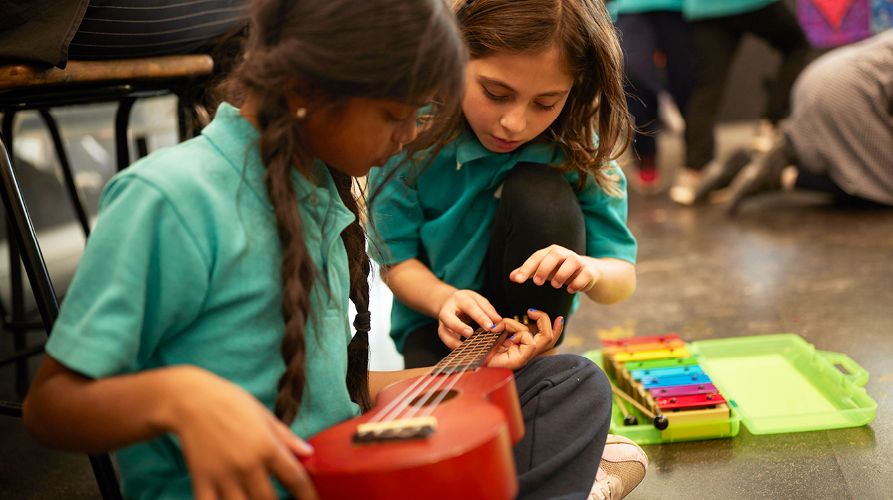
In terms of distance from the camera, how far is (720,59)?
2.77m

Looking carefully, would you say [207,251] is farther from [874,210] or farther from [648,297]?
[874,210]

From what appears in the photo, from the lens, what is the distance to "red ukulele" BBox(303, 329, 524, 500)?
487 mm

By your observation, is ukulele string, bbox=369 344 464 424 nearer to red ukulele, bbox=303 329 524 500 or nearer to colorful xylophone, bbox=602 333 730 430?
red ukulele, bbox=303 329 524 500

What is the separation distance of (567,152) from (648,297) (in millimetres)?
822

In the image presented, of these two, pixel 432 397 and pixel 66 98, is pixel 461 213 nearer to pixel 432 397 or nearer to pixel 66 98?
pixel 432 397

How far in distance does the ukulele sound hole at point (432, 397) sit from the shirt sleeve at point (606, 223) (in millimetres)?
506

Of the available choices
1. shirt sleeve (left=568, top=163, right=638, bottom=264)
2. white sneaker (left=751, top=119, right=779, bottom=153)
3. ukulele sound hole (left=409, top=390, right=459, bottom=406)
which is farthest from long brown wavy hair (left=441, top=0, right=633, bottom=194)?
white sneaker (left=751, top=119, right=779, bottom=153)

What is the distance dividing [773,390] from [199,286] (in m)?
1.05

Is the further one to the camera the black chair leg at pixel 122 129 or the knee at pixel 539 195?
the black chair leg at pixel 122 129

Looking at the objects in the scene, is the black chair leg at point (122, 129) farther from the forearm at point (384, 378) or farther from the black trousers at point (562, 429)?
the black trousers at point (562, 429)

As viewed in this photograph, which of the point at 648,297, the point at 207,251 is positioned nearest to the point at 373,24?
the point at 207,251

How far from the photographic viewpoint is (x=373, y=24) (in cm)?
59

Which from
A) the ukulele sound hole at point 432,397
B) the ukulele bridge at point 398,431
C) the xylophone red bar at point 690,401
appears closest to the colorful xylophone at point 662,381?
the xylophone red bar at point 690,401

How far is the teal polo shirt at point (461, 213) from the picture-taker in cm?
109
